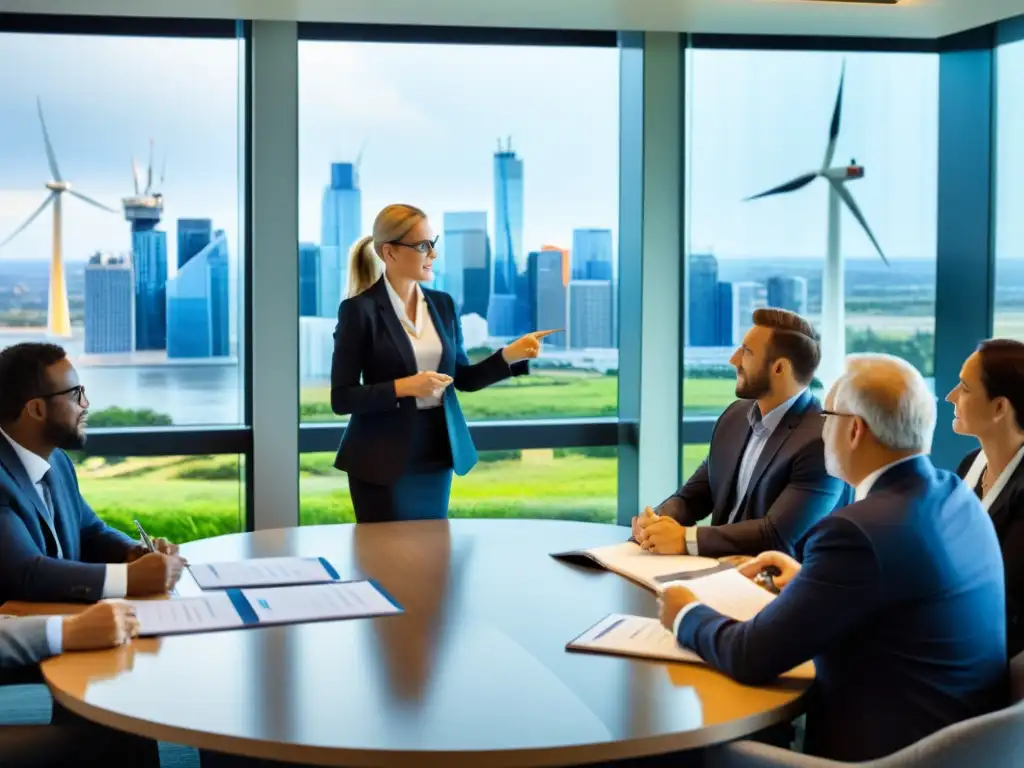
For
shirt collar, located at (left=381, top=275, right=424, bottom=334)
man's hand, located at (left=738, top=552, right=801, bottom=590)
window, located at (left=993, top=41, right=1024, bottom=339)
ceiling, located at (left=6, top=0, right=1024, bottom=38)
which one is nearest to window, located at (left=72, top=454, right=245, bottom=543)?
shirt collar, located at (left=381, top=275, right=424, bottom=334)

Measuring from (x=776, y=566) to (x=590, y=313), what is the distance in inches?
141

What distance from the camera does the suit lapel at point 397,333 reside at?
13.8 feet

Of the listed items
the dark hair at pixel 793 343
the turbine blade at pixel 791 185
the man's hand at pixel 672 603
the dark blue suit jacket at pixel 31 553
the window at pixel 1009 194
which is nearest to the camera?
the man's hand at pixel 672 603

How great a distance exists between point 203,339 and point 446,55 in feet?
6.18

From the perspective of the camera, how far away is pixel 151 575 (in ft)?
9.15

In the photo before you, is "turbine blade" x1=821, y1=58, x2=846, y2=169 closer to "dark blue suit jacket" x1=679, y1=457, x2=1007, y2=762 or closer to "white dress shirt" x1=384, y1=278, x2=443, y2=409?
"white dress shirt" x1=384, y1=278, x2=443, y2=409

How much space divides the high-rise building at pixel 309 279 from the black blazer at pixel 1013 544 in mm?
3865

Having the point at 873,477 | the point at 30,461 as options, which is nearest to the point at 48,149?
the point at 30,461

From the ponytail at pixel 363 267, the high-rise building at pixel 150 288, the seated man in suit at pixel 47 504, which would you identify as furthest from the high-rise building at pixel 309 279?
the seated man in suit at pixel 47 504

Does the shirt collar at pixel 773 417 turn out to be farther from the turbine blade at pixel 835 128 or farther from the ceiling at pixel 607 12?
the turbine blade at pixel 835 128

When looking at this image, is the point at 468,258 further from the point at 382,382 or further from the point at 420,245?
the point at 382,382

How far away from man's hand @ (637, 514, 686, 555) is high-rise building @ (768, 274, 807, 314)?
11.3 feet

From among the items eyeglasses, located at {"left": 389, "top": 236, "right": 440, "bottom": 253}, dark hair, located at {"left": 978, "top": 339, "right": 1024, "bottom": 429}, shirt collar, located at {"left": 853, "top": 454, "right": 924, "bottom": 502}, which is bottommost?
shirt collar, located at {"left": 853, "top": 454, "right": 924, "bottom": 502}

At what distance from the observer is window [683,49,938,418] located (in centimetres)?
630
